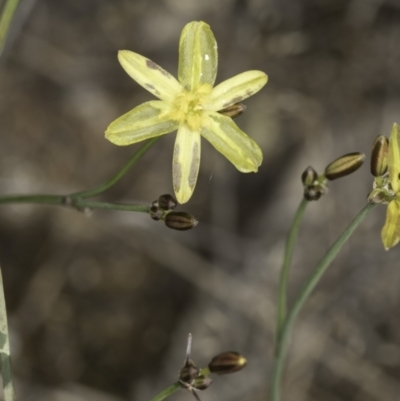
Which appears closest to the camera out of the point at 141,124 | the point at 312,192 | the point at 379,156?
the point at 379,156

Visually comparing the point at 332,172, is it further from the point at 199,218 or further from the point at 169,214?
the point at 199,218

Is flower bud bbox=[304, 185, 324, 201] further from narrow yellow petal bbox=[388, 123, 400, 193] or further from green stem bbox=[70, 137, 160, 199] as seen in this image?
green stem bbox=[70, 137, 160, 199]

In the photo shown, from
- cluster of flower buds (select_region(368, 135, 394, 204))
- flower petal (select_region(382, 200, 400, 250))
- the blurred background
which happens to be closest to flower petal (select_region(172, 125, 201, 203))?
cluster of flower buds (select_region(368, 135, 394, 204))

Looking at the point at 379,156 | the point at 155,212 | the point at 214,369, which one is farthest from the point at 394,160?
the point at 214,369

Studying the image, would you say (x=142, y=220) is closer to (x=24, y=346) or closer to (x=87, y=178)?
(x=87, y=178)

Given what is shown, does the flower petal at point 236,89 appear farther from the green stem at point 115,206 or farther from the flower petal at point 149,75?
the green stem at point 115,206

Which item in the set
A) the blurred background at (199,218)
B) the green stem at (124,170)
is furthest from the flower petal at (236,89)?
the blurred background at (199,218)

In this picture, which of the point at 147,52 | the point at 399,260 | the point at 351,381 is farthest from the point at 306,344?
the point at 147,52
